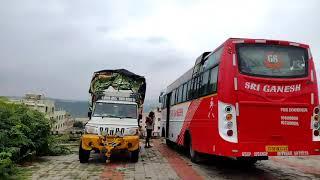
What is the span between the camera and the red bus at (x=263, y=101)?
10.6m

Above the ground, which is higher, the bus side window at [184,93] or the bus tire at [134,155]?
the bus side window at [184,93]

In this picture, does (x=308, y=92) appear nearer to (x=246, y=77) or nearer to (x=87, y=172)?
(x=246, y=77)

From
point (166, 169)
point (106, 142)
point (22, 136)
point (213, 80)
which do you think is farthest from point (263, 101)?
point (22, 136)

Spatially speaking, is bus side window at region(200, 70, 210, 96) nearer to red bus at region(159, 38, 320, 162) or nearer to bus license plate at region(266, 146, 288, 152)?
red bus at region(159, 38, 320, 162)

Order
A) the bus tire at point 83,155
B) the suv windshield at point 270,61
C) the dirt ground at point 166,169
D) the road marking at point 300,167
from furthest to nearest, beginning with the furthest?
the bus tire at point 83,155, the road marking at point 300,167, the dirt ground at point 166,169, the suv windshield at point 270,61

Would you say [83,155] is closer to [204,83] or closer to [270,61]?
[204,83]

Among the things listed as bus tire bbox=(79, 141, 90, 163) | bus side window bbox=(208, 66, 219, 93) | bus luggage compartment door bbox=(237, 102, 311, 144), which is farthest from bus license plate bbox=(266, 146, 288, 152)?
bus tire bbox=(79, 141, 90, 163)

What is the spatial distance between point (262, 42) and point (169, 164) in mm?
5582

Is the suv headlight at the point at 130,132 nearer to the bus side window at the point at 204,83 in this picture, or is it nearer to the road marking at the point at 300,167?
the bus side window at the point at 204,83

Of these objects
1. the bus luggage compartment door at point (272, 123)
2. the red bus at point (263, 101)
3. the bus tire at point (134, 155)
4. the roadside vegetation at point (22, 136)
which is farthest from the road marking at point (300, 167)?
the roadside vegetation at point (22, 136)

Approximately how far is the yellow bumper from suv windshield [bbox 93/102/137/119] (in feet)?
4.97

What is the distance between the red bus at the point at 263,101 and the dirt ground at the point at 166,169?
4.64ft

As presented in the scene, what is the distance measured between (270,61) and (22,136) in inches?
296

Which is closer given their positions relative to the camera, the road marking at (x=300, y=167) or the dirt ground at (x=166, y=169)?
the dirt ground at (x=166, y=169)
